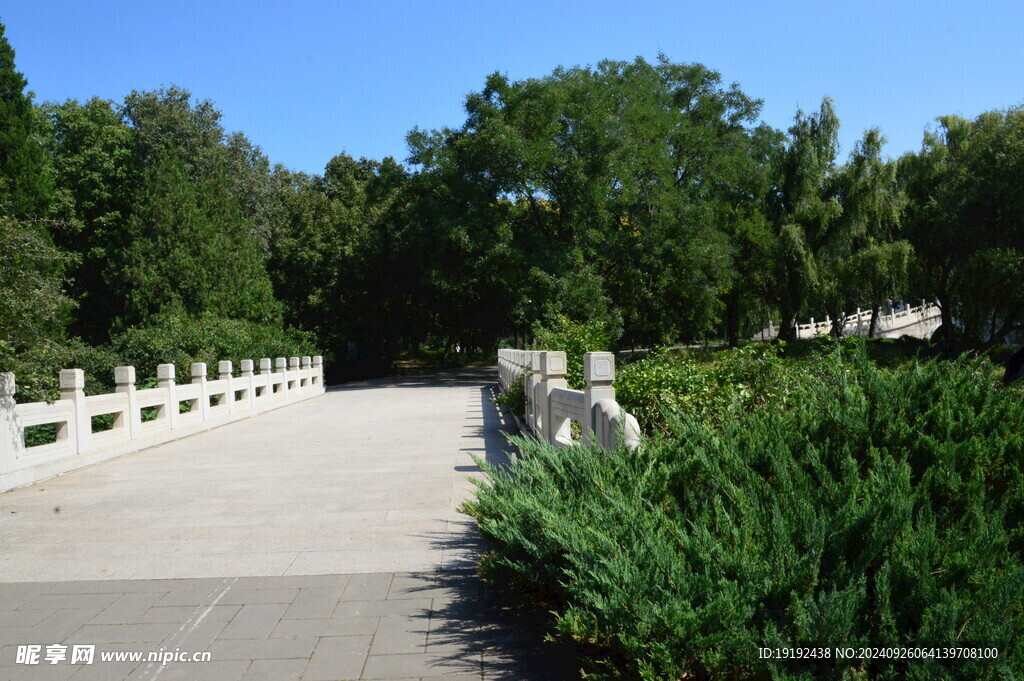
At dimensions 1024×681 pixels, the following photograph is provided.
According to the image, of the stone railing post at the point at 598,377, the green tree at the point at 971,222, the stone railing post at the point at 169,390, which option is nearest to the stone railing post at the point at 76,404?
the stone railing post at the point at 169,390

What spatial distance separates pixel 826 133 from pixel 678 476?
3534 centimetres

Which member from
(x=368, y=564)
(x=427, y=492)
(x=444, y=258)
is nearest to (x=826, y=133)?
(x=444, y=258)

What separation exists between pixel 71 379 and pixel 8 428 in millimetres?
1787

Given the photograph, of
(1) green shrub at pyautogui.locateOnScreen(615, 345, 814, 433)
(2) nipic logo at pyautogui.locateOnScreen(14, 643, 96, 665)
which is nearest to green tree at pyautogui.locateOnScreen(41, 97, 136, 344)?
(1) green shrub at pyautogui.locateOnScreen(615, 345, 814, 433)

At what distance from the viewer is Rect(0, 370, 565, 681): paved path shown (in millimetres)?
3953

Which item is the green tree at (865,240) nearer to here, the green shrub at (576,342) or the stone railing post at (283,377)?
the green shrub at (576,342)

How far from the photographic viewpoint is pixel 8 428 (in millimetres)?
9109

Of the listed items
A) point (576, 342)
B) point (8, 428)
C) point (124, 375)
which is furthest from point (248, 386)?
point (8, 428)

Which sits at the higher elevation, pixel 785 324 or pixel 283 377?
pixel 785 324

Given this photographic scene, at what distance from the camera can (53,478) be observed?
10055 mm

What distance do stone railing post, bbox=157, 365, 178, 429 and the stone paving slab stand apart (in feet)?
31.3

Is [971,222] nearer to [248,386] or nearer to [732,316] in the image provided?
[732,316]

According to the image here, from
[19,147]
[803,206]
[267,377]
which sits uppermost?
[19,147]

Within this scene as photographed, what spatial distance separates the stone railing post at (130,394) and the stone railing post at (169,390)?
1.38 metres
